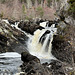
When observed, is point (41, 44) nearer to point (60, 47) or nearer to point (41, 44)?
point (41, 44)

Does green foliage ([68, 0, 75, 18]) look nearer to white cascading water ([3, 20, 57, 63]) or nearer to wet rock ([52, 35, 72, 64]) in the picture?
wet rock ([52, 35, 72, 64])

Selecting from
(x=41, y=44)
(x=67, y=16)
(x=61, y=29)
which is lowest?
(x=41, y=44)

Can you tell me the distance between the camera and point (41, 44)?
26.3m

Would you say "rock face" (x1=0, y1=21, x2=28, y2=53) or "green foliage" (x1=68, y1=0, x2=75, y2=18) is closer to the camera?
"green foliage" (x1=68, y1=0, x2=75, y2=18)

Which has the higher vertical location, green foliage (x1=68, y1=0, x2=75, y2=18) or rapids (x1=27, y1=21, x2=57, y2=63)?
green foliage (x1=68, y1=0, x2=75, y2=18)

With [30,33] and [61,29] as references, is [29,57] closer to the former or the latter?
[61,29]

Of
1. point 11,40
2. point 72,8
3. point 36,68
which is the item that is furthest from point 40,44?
point 36,68

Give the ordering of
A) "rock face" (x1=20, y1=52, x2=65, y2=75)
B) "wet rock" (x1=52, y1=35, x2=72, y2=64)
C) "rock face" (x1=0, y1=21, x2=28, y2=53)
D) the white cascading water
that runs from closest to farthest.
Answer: "rock face" (x1=20, y1=52, x2=65, y2=75)
"wet rock" (x1=52, y1=35, x2=72, y2=64)
the white cascading water
"rock face" (x1=0, y1=21, x2=28, y2=53)

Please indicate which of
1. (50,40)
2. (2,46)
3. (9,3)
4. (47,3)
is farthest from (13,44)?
(47,3)

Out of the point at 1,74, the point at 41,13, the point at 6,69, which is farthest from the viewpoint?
the point at 41,13

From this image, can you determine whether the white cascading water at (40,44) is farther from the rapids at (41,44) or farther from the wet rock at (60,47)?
the wet rock at (60,47)

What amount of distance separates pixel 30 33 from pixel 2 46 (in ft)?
24.5

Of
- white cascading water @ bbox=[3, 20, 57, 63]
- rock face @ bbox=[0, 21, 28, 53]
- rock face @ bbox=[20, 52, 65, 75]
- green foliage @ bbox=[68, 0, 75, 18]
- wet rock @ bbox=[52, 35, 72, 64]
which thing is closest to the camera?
rock face @ bbox=[20, 52, 65, 75]

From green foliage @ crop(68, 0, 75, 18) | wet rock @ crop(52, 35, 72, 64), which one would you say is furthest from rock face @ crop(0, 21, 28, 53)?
green foliage @ crop(68, 0, 75, 18)
